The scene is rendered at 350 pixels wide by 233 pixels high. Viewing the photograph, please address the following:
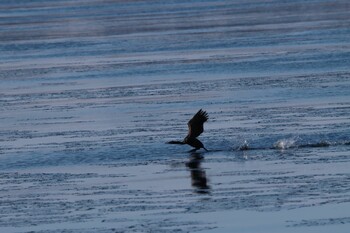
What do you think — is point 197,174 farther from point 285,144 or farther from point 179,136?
point 179,136

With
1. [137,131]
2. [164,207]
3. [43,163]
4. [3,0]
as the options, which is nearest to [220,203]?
[164,207]

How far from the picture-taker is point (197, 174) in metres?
16.4

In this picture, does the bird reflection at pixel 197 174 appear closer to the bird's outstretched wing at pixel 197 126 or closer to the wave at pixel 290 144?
the bird's outstretched wing at pixel 197 126

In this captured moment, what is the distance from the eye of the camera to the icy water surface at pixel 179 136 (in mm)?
13734

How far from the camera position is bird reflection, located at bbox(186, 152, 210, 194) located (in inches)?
600

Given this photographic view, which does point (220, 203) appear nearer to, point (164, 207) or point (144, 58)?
point (164, 207)

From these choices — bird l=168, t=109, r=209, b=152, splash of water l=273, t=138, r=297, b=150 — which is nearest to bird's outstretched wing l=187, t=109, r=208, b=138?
bird l=168, t=109, r=209, b=152

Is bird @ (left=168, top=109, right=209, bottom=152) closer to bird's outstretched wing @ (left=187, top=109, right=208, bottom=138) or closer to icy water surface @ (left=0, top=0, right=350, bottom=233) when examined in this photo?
bird's outstretched wing @ (left=187, top=109, right=208, bottom=138)

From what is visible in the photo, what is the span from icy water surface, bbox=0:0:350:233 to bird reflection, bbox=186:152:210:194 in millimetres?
29

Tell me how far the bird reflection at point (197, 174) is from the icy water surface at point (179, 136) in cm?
3

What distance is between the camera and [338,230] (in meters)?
12.4

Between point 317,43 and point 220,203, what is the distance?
2258cm

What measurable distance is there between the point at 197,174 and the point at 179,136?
3.47 metres

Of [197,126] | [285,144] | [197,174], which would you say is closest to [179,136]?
[197,126]
